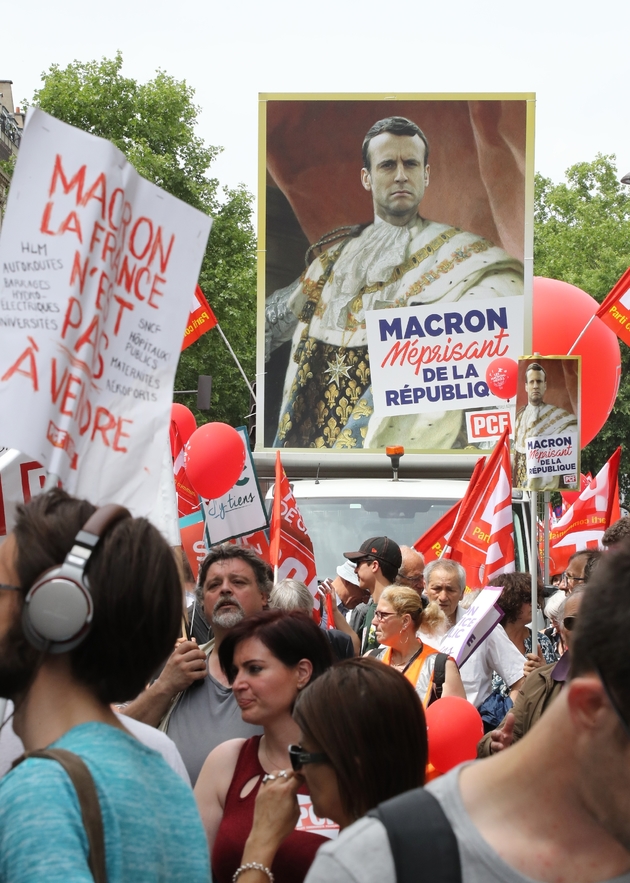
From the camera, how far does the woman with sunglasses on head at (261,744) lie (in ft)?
10.0

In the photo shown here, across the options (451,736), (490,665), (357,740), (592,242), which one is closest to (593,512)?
(490,665)

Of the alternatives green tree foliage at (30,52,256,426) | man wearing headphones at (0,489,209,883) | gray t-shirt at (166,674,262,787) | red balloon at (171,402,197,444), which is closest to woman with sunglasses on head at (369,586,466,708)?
gray t-shirt at (166,674,262,787)

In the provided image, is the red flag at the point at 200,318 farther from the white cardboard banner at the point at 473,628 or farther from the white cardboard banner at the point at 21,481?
the white cardboard banner at the point at 21,481

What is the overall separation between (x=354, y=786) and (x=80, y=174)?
1.48m

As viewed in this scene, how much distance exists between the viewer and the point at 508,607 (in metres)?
6.89

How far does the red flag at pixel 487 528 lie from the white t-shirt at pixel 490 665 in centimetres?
126

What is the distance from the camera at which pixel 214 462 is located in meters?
7.78

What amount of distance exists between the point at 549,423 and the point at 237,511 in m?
2.09

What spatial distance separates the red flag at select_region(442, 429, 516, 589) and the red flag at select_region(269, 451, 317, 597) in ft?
2.92

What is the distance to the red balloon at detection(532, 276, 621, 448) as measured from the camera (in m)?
12.5

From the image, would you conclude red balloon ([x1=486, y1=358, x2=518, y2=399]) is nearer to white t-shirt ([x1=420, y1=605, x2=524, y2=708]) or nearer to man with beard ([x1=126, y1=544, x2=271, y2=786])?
white t-shirt ([x1=420, y1=605, x2=524, y2=708])

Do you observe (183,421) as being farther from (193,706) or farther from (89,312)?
(89,312)

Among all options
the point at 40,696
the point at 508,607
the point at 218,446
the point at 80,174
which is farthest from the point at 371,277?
the point at 40,696

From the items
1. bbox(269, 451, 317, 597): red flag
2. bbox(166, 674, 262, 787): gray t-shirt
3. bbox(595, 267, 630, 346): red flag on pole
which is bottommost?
bbox(166, 674, 262, 787): gray t-shirt
